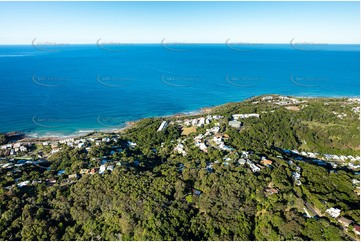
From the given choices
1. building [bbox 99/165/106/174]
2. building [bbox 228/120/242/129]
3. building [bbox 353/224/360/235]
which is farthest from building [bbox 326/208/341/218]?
building [bbox 99/165/106/174]

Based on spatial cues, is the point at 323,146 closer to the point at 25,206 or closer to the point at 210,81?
the point at 25,206

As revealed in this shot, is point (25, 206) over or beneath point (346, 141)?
beneath

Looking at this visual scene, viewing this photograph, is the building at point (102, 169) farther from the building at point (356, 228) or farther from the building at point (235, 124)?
the building at point (356, 228)

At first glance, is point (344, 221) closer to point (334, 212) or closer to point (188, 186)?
point (334, 212)

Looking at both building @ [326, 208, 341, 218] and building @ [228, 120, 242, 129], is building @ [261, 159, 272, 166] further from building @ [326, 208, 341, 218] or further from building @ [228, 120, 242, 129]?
building @ [228, 120, 242, 129]

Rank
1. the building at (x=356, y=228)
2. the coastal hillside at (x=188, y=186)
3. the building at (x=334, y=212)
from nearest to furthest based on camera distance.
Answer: the building at (x=356, y=228)
the coastal hillside at (x=188, y=186)
the building at (x=334, y=212)

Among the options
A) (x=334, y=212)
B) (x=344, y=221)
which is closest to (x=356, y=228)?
(x=344, y=221)

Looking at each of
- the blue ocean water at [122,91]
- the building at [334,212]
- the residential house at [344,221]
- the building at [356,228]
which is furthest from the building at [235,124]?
the building at [356,228]

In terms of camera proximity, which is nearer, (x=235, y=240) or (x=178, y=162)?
(x=235, y=240)

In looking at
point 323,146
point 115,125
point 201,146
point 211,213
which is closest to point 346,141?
point 323,146
